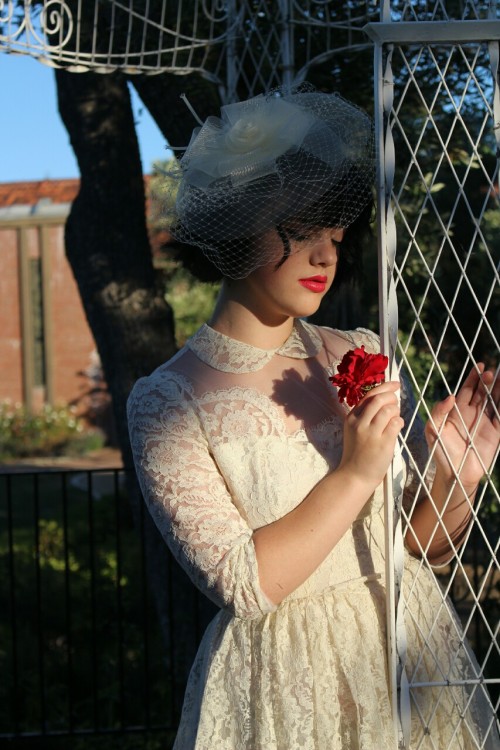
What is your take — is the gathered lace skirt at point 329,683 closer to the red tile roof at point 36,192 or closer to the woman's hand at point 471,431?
the woman's hand at point 471,431

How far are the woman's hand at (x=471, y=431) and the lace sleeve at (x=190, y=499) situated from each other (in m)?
0.42

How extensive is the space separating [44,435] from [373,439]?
1460 cm

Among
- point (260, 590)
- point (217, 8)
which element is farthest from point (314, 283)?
point (217, 8)

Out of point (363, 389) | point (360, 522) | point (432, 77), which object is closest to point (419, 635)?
point (360, 522)

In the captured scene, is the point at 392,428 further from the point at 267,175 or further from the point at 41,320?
the point at 41,320

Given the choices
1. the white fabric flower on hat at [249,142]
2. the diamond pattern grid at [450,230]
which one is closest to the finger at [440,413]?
the white fabric flower on hat at [249,142]

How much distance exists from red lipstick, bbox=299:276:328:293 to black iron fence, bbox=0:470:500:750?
7.37 ft

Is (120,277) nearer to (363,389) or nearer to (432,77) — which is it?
(432,77)

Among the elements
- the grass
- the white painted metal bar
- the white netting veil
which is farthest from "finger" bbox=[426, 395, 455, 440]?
the grass

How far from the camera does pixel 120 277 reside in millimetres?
4461

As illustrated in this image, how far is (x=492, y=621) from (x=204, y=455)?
3516 mm

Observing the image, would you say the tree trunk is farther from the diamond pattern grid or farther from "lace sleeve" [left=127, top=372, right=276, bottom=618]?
"lace sleeve" [left=127, top=372, right=276, bottom=618]

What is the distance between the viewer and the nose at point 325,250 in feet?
6.15

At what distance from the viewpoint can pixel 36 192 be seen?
1800 centimetres
